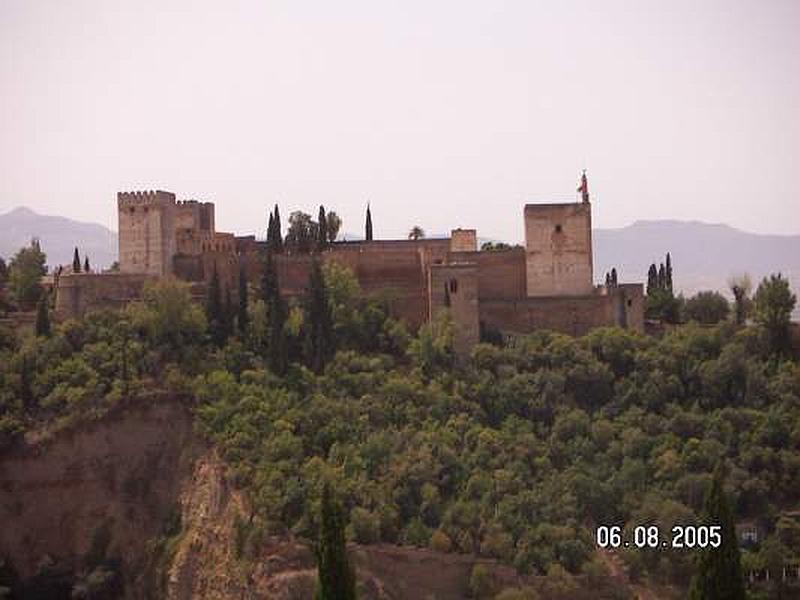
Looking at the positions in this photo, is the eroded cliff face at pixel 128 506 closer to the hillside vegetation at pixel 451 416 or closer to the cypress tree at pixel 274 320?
the hillside vegetation at pixel 451 416

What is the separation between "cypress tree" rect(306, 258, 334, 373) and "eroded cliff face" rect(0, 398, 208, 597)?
374 centimetres

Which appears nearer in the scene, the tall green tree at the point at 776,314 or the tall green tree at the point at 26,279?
the tall green tree at the point at 776,314

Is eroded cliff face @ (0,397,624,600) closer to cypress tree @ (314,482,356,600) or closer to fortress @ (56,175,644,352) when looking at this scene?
fortress @ (56,175,644,352)

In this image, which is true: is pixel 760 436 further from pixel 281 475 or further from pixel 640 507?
pixel 281 475

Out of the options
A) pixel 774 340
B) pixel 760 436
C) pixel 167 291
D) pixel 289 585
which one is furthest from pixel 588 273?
pixel 289 585

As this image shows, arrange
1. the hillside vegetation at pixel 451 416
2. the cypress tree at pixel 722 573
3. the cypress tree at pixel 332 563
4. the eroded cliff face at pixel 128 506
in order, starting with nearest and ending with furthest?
the cypress tree at pixel 722 573 < the cypress tree at pixel 332 563 < the hillside vegetation at pixel 451 416 < the eroded cliff face at pixel 128 506

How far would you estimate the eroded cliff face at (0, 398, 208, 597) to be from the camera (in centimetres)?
3753

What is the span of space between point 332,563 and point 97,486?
1283 centimetres

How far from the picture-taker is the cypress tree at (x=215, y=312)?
40.4 meters

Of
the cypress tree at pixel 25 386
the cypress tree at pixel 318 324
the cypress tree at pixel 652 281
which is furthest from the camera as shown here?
the cypress tree at pixel 652 281

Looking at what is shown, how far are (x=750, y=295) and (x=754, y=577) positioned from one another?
1551cm

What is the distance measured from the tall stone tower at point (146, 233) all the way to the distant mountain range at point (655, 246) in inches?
3393

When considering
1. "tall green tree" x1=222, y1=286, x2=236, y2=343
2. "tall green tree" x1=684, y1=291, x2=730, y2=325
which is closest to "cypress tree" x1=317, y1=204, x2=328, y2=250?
"tall green tree" x1=222, y1=286, x2=236, y2=343

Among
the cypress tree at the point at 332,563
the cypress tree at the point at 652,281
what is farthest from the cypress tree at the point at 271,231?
the cypress tree at the point at 332,563
